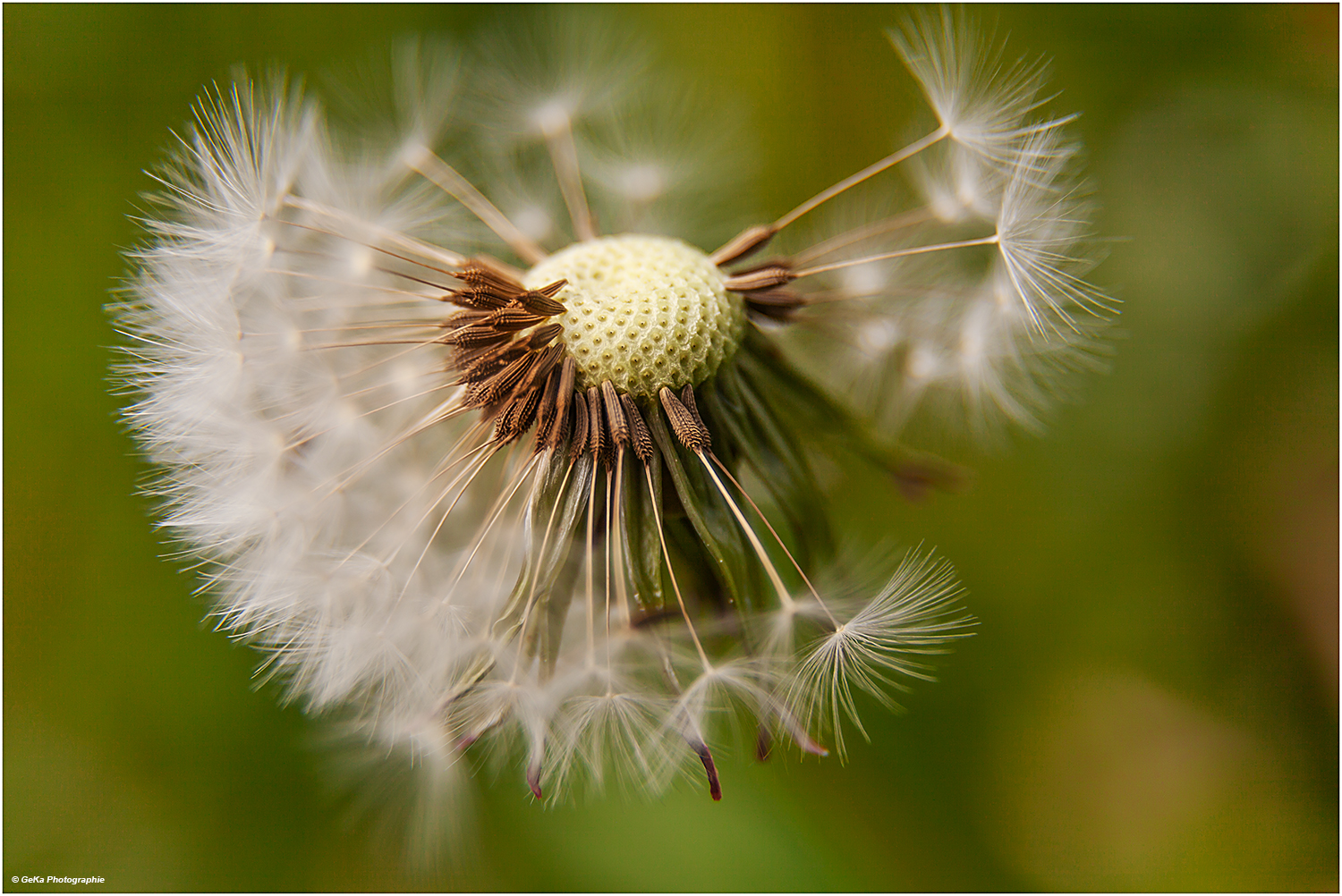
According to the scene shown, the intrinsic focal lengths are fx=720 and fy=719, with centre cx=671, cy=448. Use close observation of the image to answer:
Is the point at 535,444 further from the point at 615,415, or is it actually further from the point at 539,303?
the point at 539,303

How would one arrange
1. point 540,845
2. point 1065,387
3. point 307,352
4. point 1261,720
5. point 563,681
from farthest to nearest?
point 1261,720
point 540,845
point 1065,387
point 307,352
point 563,681

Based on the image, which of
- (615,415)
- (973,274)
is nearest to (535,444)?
(615,415)

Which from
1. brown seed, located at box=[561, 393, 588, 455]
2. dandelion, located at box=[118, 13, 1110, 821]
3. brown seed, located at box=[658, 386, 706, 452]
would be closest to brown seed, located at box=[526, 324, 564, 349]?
dandelion, located at box=[118, 13, 1110, 821]

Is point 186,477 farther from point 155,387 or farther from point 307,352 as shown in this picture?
point 307,352

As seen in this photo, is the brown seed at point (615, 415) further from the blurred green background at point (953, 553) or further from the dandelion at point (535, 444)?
the blurred green background at point (953, 553)

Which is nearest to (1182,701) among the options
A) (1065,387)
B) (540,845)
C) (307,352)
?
(1065,387)

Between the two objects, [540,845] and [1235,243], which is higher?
[1235,243]

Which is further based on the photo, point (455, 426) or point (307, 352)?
point (455, 426)
